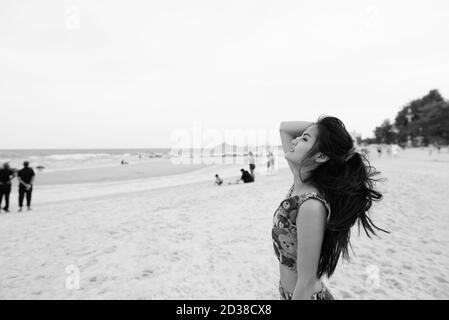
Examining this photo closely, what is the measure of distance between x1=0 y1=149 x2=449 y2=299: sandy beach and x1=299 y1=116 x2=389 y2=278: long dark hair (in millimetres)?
2872

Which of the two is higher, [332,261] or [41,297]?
[332,261]

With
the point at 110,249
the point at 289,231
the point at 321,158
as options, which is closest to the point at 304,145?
the point at 321,158

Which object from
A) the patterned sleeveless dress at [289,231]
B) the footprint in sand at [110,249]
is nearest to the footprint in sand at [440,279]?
the patterned sleeveless dress at [289,231]

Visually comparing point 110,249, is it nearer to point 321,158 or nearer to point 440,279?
point 321,158

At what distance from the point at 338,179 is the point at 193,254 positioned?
4.48m

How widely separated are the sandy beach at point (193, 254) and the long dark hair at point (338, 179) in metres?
2.87

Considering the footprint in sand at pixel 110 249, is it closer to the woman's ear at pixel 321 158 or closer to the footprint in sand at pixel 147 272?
the footprint in sand at pixel 147 272

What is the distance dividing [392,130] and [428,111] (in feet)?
121

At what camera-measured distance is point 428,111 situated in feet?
241

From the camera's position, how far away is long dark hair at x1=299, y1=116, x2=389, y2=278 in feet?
5.66

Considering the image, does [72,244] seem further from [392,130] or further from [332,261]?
[392,130]

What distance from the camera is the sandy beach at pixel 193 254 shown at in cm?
432
